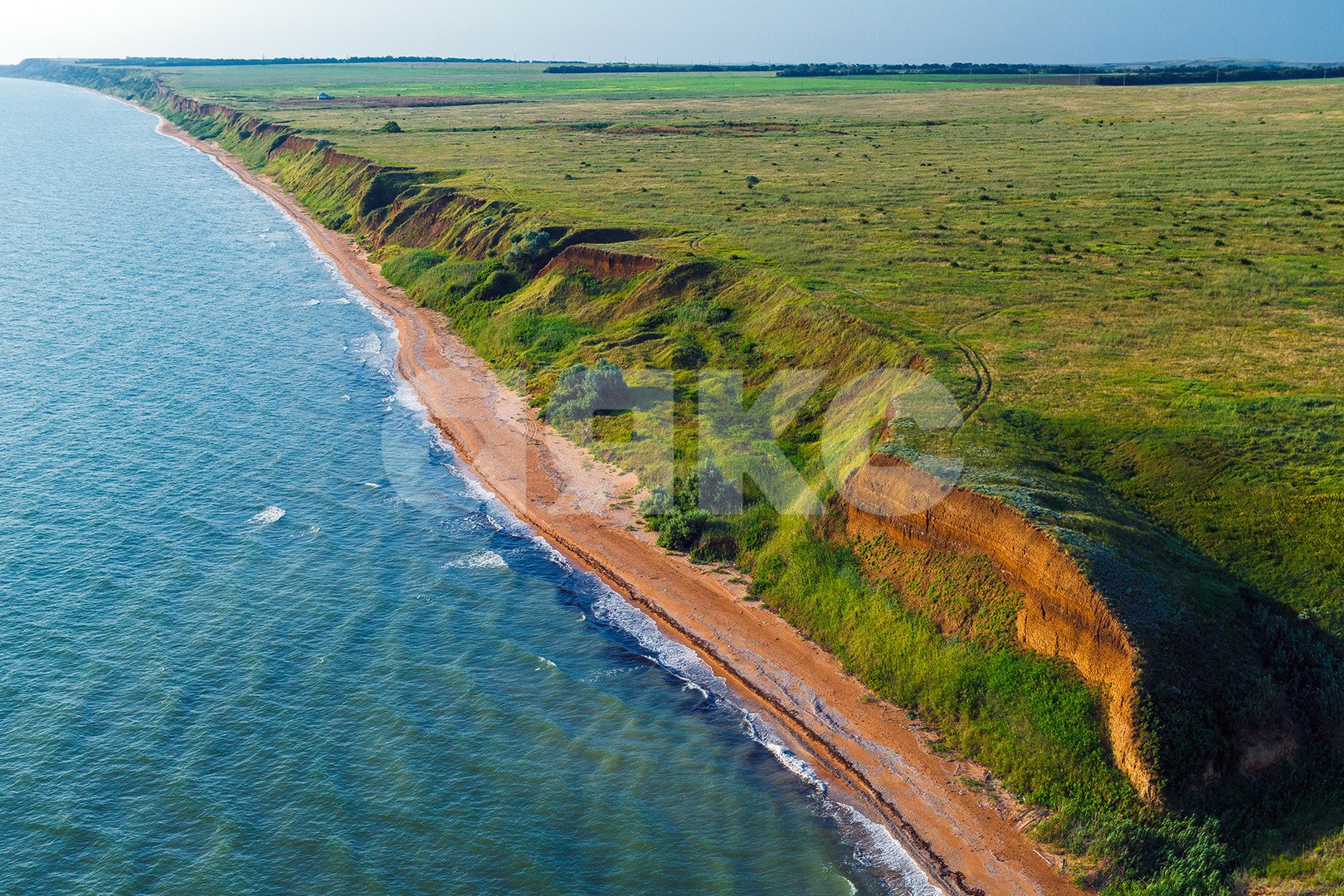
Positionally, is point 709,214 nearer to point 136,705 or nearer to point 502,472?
point 502,472

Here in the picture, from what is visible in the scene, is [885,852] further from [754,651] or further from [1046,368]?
[1046,368]

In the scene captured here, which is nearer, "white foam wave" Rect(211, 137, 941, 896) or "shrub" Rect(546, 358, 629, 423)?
"white foam wave" Rect(211, 137, 941, 896)

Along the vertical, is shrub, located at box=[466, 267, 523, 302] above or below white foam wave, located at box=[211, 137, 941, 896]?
above

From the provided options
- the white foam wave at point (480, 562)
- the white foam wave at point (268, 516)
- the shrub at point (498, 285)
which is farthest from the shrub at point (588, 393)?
the shrub at point (498, 285)

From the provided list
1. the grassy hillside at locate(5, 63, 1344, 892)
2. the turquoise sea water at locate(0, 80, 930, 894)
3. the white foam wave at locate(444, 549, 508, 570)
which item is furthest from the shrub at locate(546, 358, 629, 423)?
the white foam wave at locate(444, 549, 508, 570)

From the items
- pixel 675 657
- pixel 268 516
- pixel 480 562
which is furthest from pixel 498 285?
pixel 675 657

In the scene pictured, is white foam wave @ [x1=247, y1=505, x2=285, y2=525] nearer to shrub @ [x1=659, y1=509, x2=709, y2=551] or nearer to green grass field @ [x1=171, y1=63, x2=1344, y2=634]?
shrub @ [x1=659, y1=509, x2=709, y2=551]
